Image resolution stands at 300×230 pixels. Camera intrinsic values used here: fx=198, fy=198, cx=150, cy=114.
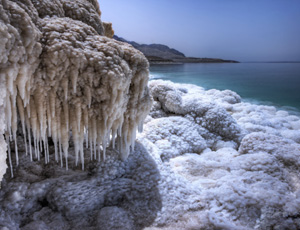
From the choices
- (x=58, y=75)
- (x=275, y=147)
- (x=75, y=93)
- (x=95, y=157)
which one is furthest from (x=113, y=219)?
(x=275, y=147)

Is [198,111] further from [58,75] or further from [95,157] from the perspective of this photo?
[58,75]

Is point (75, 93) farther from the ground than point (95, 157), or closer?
farther from the ground

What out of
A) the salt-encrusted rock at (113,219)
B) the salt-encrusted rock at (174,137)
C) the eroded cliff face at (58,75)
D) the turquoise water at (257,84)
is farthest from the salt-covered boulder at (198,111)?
the turquoise water at (257,84)

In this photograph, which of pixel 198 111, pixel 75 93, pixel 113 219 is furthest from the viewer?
pixel 198 111

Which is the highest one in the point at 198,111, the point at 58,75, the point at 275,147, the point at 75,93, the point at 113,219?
the point at 58,75

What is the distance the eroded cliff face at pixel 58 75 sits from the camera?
1521mm

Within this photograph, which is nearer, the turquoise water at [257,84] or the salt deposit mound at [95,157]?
the salt deposit mound at [95,157]

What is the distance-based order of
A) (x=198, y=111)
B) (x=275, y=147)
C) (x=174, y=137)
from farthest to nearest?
(x=198, y=111)
(x=174, y=137)
(x=275, y=147)

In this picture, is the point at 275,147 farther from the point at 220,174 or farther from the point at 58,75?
the point at 58,75

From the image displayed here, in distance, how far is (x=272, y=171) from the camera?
2855 millimetres

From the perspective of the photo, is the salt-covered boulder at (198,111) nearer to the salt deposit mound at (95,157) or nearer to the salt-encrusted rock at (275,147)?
the salt-encrusted rock at (275,147)

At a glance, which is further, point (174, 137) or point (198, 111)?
point (198, 111)

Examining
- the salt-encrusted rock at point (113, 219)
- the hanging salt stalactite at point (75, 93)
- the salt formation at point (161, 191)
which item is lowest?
the salt-encrusted rock at point (113, 219)

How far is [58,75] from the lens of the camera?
180cm
